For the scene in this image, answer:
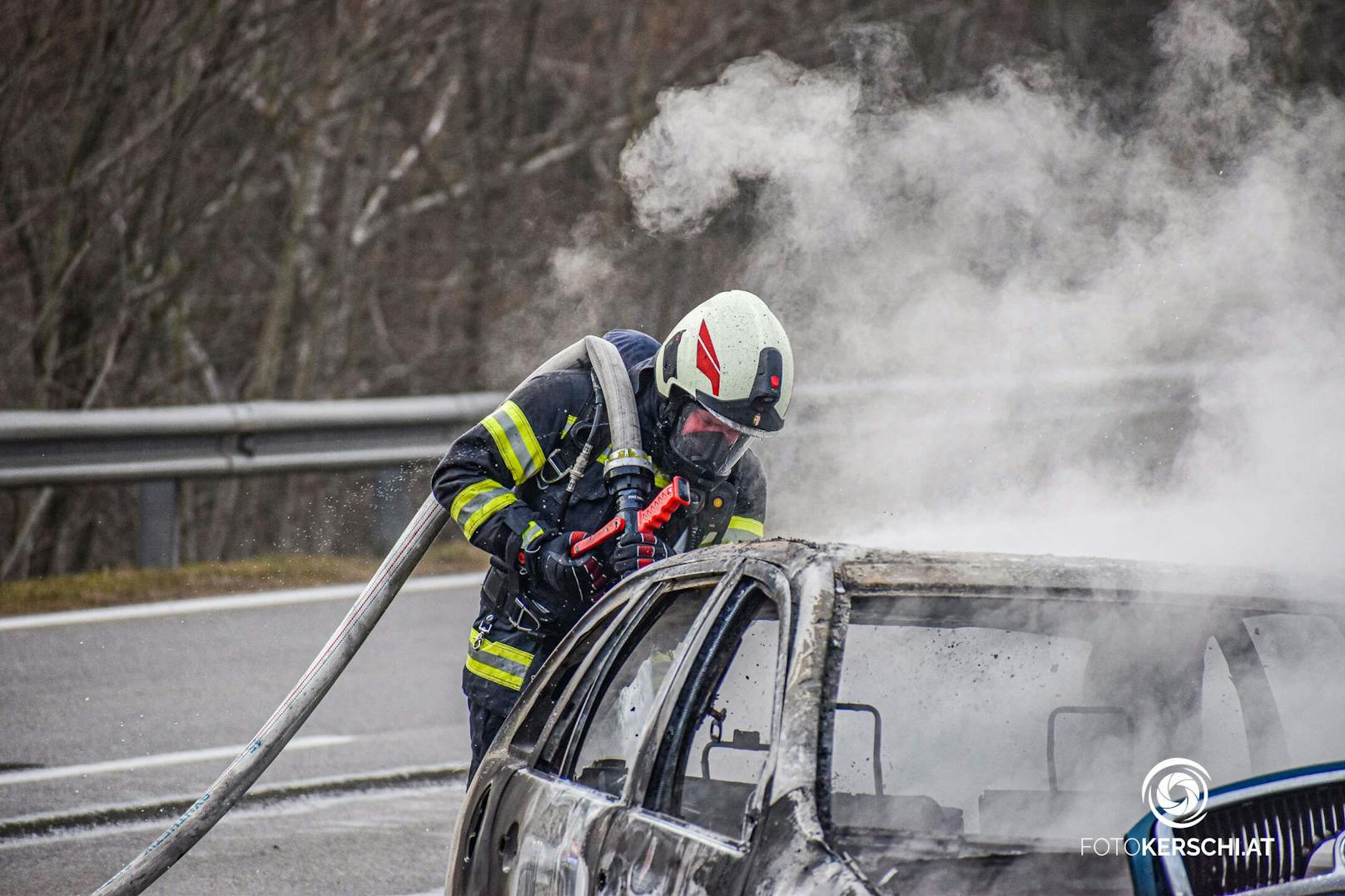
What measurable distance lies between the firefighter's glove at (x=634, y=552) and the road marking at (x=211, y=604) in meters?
5.05

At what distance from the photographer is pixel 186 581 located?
9766 millimetres

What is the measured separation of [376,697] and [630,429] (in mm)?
3859

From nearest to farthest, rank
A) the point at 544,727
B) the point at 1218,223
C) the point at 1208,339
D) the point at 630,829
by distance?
the point at 630,829, the point at 544,727, the point at 1218,223, the point at 1208,339

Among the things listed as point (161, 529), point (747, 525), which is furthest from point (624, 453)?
point (161, 529)

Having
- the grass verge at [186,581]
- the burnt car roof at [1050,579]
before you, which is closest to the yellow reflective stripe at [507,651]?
the burnt car roof at [1050,579]

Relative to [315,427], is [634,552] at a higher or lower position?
lower

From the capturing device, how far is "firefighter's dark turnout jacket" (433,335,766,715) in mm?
4223

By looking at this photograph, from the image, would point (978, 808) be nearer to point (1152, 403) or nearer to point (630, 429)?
point (630, 429)

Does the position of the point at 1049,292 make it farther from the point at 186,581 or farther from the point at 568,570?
the point at 568,570

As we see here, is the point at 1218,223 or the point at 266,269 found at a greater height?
the point at 266,269

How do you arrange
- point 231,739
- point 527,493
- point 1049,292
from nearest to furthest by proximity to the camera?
1. point 527,493
2. point 231,739
3. point 1049,292

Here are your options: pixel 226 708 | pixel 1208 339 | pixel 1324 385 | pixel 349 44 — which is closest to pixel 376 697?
pixel 226 708

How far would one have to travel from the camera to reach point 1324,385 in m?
5.24

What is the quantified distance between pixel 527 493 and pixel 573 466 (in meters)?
0.17
